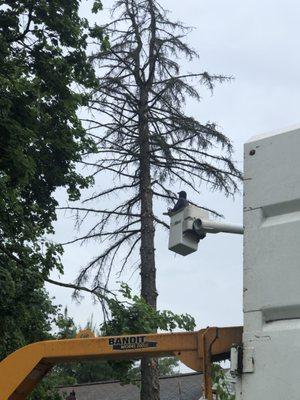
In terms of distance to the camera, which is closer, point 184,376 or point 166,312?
point 166,312

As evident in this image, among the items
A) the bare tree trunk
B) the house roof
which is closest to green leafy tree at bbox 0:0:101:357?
the bare tree trunk

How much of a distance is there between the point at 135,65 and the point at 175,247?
14260mm

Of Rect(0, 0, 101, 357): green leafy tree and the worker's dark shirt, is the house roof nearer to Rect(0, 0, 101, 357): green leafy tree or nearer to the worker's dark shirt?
Rect(0, 0, 101, 357): green leafy tree

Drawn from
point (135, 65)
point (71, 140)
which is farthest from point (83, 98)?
point (135, 65)

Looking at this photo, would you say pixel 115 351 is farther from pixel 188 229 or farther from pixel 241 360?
pixel 241 360

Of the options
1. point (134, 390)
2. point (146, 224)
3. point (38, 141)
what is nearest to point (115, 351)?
point (38, 141)

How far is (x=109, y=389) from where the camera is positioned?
3005cm

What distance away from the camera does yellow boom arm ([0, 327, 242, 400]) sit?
3104mm

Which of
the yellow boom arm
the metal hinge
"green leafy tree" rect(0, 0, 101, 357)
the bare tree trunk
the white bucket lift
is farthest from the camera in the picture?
the bare tree trunk

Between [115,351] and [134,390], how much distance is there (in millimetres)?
26401

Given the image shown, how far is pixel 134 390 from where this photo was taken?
28.8m

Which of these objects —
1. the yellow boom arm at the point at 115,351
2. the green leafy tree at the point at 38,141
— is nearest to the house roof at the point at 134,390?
the green leafy tree at the point at 38,141

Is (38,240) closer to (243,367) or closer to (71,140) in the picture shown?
(71,140)

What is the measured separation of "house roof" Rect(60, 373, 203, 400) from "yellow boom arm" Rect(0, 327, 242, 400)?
20927mm
